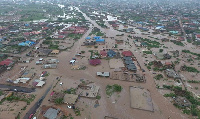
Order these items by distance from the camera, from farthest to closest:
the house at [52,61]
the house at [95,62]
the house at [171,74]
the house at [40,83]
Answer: the house at [52,61]
the house at [95,62]
the house at [171,74]
the house at [40,83]

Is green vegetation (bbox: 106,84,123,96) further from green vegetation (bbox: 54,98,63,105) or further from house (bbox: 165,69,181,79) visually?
house (bbox: 165,69,181,79)

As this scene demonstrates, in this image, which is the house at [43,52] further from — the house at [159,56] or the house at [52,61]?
the house at [159,56]

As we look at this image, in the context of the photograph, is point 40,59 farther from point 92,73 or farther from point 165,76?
point 165,76

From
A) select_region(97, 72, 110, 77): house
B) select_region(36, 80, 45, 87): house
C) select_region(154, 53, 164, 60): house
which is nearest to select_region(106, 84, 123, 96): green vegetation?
select_region(97, 72, 110, 77): house

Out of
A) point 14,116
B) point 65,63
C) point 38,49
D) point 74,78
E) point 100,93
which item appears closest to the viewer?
point 14,116

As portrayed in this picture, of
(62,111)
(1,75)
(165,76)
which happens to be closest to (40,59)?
(1,75)

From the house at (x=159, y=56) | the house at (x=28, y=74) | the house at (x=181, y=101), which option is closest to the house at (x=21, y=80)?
the house at (x=28, y=74)

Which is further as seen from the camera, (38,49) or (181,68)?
(38,49)
